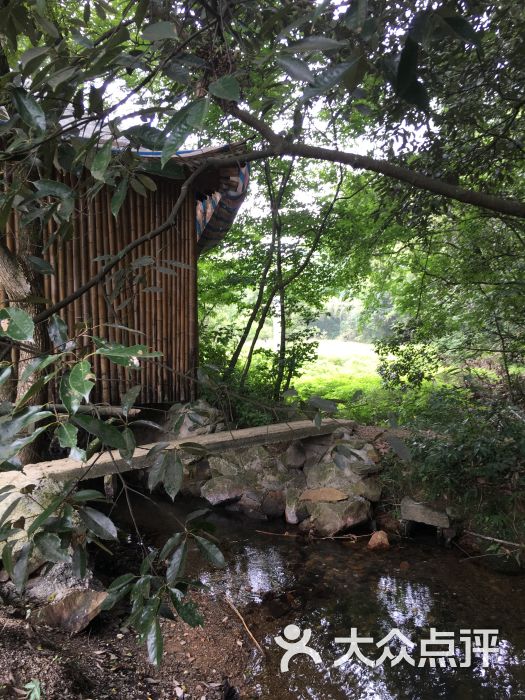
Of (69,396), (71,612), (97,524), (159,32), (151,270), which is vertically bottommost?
(71,612)

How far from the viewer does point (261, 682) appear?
2.48m

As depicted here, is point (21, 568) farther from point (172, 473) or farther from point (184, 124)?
point (184, 124)

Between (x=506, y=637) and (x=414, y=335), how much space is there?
2.85 metres

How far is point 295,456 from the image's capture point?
17.8ft

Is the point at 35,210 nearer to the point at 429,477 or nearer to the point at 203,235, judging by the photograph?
the point at 429,477

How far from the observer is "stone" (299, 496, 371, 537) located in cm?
449

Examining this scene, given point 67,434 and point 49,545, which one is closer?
point 67,434

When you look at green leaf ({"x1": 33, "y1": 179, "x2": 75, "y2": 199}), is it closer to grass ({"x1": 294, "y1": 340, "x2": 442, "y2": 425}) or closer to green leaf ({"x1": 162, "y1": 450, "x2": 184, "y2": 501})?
green leaf ({"x1": 162, "y1": 450, "x2": 184, "y2": 501})

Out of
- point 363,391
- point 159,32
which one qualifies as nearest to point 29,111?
point 159,32

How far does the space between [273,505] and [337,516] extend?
2.44 ft

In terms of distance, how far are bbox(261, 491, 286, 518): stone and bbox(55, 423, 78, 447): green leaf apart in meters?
4.52

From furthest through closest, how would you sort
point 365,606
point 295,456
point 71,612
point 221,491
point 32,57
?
point 295,456 → point 221,491 → point 365,606 → point 71,612 → point 32,57

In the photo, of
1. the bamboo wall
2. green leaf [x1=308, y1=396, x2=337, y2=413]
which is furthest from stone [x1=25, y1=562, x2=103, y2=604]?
green leaf [x1=308, y1=396, x2=337, y2=413]

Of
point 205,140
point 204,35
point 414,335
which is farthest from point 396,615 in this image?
point 205,140
